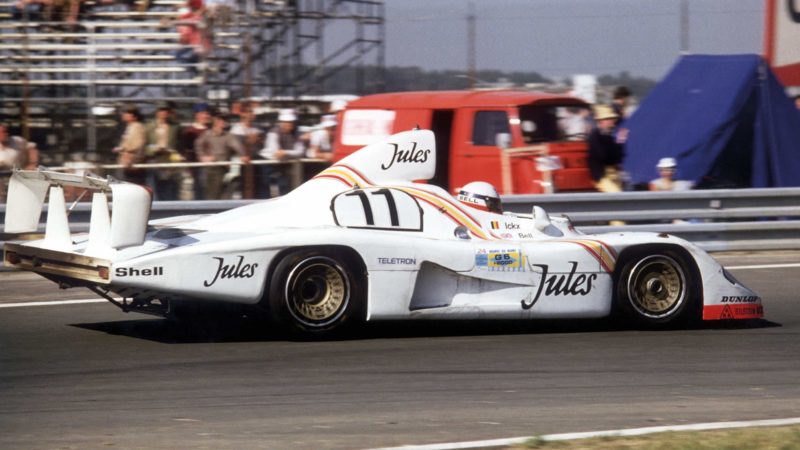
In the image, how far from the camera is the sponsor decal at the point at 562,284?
8.91 m

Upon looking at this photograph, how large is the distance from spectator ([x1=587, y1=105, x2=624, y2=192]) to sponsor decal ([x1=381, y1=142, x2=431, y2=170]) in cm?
552

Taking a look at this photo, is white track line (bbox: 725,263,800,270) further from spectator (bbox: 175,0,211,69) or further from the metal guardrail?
spectator (bbox: 175,0,211,69)

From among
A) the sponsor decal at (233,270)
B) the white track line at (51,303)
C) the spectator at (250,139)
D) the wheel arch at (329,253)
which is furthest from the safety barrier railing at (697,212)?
the sponsor decal at (233,270)

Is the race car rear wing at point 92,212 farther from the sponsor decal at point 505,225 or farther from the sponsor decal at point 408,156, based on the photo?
the sponsor decal at point 505,225

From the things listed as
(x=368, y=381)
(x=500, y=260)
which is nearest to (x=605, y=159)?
(x=500, y=260)

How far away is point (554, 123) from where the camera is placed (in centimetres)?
1504

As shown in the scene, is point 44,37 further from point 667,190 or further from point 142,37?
point 667,190

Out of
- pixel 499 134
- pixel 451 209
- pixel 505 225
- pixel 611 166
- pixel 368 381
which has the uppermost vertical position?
pixel 499 134

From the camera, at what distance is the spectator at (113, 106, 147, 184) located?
1418 cm

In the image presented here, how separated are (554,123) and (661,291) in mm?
5961

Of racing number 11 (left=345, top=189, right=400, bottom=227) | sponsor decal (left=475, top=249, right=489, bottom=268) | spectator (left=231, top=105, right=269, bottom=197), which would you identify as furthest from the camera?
spectator (left=231, top=105, right=269, bottom=197)

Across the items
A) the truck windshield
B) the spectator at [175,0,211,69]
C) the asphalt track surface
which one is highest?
the spectator at [175,0,211,69]

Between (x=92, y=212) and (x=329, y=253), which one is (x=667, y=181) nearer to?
(x=329, y=253)

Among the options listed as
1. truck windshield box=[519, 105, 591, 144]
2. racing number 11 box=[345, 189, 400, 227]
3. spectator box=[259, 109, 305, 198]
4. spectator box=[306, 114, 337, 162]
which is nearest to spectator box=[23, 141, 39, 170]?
spectator box=[259, 109, 305, 198]
